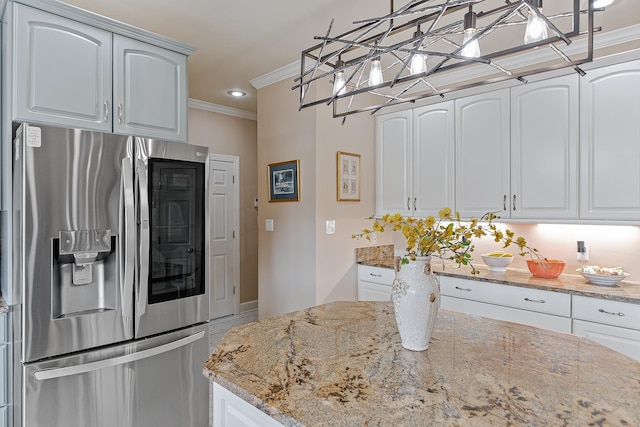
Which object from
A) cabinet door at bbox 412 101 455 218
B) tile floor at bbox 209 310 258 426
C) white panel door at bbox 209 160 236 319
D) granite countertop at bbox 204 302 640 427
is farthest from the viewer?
white panel door at bbox 209 160 236 319

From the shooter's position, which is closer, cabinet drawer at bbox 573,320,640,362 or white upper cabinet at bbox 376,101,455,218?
cabinet drawer at bbox 573,320,640,362

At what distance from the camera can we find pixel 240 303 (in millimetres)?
4988

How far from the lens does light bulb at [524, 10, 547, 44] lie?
110cm

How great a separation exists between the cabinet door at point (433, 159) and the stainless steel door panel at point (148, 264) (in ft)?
6.52

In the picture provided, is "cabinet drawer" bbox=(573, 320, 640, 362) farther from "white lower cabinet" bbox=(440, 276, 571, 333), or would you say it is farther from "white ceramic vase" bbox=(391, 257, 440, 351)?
"white ceramic vase" bbox=(391, 257, 440, 351)

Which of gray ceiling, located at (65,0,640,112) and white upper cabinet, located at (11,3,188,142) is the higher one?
gray ceiling, located at (65,0,640,112)

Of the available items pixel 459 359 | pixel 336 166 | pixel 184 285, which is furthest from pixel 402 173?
pixel 459 359

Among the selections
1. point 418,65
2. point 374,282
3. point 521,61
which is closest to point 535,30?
point 418,65

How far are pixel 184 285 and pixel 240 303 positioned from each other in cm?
281

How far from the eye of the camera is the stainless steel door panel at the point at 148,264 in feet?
6.75

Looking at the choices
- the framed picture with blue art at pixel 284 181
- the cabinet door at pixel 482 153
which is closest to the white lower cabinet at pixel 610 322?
the cabinet door at pixel 482 153

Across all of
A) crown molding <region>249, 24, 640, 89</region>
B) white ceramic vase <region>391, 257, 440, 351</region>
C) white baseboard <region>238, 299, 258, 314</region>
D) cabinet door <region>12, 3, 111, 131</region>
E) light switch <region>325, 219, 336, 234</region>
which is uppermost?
crown molding <region>249, 24, 640, 89</region>

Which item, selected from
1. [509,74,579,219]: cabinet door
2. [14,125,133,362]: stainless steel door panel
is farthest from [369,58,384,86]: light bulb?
[509,74,579,219]: cabinet door

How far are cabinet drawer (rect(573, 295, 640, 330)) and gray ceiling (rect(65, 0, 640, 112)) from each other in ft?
5.98
